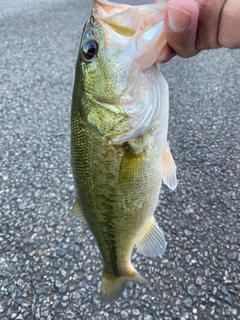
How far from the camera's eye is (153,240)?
1338mm

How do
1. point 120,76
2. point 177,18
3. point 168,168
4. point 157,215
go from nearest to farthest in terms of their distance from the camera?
point 177,18 → point 120,76 → point 168,168 → point 157,215

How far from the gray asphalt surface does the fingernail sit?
1422 mm

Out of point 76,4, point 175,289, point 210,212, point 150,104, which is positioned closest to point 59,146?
point 210,212

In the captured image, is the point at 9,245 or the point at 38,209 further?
the point at 38,209

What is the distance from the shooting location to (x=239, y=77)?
3.81 metres

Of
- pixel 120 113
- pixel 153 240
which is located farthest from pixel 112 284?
pixel 120 113

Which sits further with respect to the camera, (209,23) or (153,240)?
(153,240)

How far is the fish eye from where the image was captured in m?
1.09

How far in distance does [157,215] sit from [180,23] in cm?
156

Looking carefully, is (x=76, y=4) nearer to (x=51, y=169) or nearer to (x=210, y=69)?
(x=210, y=69)

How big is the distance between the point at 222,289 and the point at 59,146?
172cm

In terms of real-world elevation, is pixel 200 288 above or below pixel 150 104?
below

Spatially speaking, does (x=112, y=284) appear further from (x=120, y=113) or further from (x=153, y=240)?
(x=120, y=113)

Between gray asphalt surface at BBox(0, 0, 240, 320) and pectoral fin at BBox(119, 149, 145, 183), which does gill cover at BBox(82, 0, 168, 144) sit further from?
gray asphalt surface at BBox(0, 0, 240, 320)
